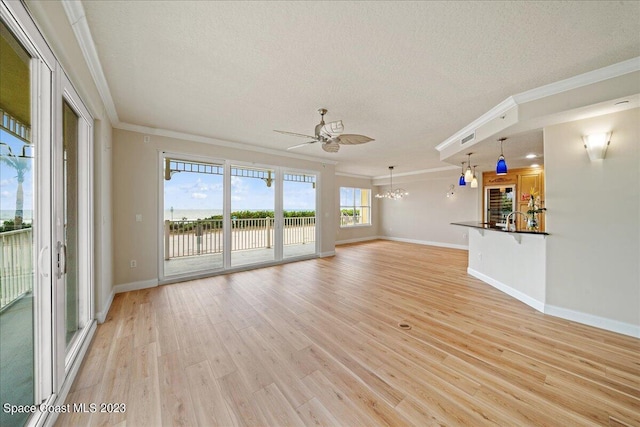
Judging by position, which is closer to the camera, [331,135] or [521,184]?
[331,135]

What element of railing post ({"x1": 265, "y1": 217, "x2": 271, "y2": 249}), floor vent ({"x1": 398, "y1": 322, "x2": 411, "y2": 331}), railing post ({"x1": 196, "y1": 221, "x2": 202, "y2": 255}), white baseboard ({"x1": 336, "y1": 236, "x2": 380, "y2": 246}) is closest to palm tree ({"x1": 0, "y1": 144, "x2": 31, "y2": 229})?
floor vent ({"x1": 398, "y1": 322, "x2": 411, "y2": 331})

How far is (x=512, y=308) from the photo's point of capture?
305 cm

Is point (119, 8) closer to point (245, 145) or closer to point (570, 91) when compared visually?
point (245, 145)

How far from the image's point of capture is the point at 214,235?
5.83 metres

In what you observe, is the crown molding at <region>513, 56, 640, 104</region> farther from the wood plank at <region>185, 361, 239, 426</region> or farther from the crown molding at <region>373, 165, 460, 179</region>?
the crown molding at <region>373, 165, 460, 179</region>

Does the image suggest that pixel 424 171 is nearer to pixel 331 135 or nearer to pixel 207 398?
pixel 331 135

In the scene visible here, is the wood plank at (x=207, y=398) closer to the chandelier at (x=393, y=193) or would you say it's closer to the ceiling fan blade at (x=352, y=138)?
the ceiling fan blade at (x=352, y=138)

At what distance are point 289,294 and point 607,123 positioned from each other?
454cm

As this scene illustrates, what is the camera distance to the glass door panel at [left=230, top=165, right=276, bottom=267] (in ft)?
17.2

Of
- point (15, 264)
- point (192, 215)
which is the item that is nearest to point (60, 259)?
point (15, 264)

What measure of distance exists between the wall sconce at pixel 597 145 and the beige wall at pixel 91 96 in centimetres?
486

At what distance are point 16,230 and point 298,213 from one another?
20.9 feet

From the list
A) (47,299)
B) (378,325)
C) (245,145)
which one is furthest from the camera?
(245,145)

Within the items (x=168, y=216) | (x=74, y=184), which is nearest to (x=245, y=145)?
(x=168, y=216)
